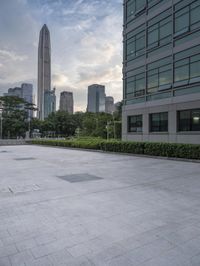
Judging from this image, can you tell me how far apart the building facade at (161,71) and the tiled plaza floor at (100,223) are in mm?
11663

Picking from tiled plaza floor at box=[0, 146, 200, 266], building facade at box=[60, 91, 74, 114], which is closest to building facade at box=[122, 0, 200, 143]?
tiled plaza floor at box=[0, 146, 200, 266]

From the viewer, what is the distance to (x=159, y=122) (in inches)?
803

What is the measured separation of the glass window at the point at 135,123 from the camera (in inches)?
890

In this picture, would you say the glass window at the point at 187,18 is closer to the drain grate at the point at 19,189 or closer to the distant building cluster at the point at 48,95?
the drain grate at the point at 19,189

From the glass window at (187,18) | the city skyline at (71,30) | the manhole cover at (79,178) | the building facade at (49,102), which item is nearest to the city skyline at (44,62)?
the building facade at (49,102)

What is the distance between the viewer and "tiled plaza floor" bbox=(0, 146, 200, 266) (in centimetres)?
318

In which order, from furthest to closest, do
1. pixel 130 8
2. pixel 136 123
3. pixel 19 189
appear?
pixel 130 8, pixel 136 123, pixel 19 189

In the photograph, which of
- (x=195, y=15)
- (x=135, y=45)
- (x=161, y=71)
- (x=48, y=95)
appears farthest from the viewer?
(x=48, y=95)

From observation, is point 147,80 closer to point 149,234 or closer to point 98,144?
point 98,144

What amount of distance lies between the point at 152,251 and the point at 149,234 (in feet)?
1.84

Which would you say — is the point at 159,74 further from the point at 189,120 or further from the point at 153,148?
the point at 153,148

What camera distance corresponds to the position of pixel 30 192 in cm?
670

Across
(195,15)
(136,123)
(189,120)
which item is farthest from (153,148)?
(195,15)

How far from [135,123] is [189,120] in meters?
6.45
